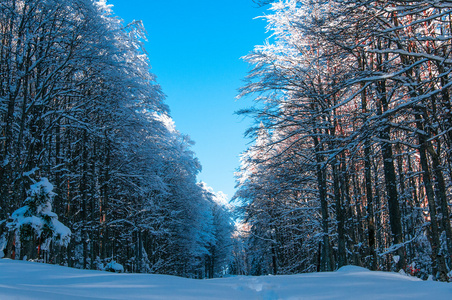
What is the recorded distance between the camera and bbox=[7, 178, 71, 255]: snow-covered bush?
8734mm

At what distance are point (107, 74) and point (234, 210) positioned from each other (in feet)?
32.4

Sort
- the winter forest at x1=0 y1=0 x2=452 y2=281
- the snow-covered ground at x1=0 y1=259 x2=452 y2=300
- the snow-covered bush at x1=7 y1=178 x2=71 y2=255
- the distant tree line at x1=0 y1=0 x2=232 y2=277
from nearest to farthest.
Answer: the snow-covered ground at x1=0 y1=259 x2=452 y2=300
the winter forest at x1=0 y1=0 x2=452 y2=281
the snow-covered bush at x1=7 y1=178 x2=71 y2=255
the distant tree line at x1=0 y1=0 x2=232 y2=277

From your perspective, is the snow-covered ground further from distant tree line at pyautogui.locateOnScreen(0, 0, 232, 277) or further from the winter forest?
distant tree line at pyautogui.locateOnScreen(0, 0, 232, 277)

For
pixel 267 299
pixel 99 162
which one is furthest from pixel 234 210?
pixel 267 299

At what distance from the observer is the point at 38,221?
8922 mm

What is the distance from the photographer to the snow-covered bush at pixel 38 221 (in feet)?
28.7

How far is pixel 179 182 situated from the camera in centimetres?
2419

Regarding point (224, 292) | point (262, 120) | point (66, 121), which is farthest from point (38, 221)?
point (262, 120)

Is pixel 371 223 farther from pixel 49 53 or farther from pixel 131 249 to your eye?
pixel 131 249

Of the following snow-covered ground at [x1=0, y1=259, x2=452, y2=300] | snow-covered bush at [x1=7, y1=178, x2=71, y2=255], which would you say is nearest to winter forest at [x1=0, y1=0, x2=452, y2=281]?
snow-covered bush at [x1=7, y1=178, x2=71, y2=255]

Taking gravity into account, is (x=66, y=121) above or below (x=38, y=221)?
above

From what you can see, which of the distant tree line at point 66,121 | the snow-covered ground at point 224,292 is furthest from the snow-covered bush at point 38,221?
the snow-covered ground at point 224,292

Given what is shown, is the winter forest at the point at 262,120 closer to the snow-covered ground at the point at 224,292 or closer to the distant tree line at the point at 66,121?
the distant tree line at the point at 66,121

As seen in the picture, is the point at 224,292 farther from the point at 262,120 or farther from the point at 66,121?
the point at 66,121
